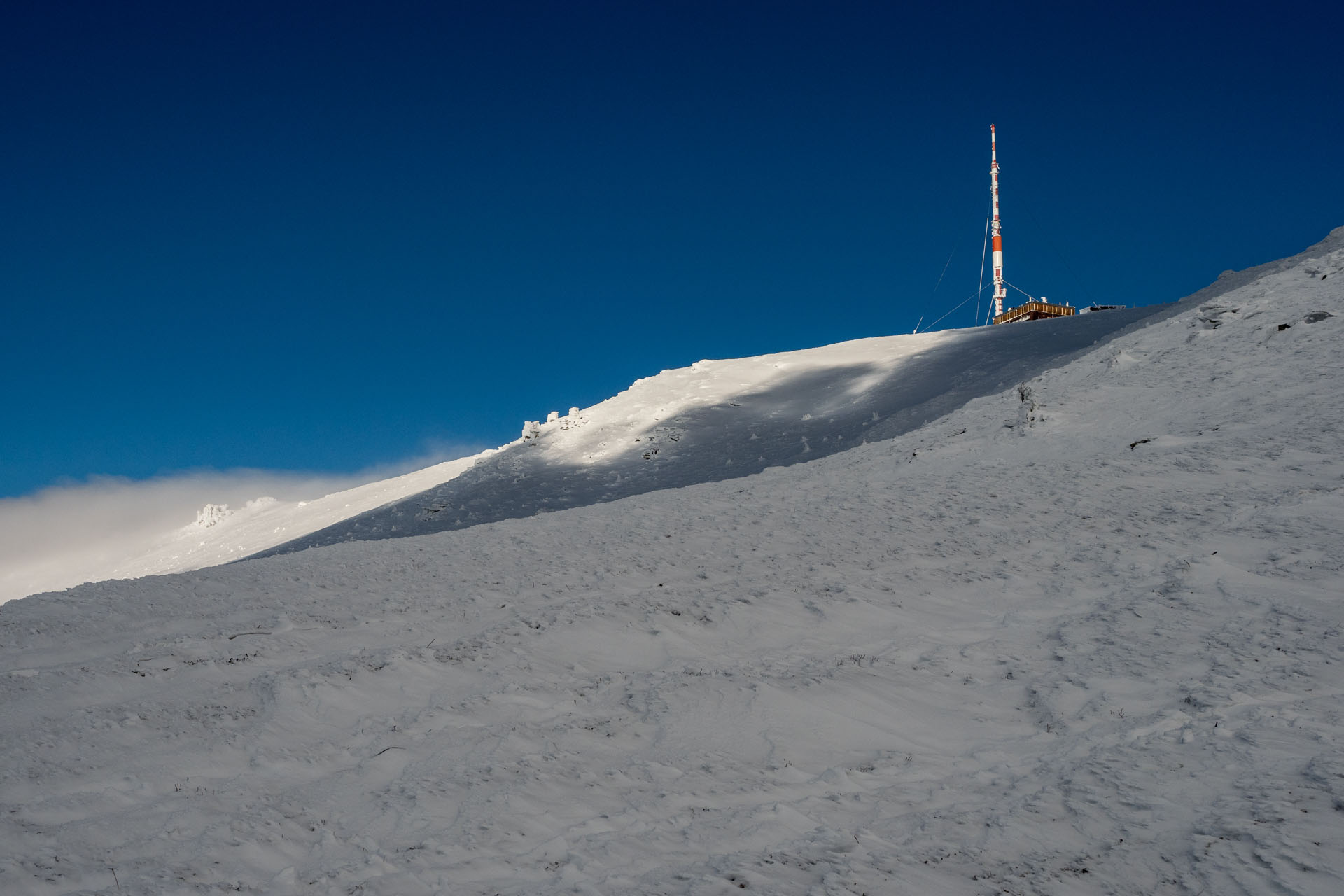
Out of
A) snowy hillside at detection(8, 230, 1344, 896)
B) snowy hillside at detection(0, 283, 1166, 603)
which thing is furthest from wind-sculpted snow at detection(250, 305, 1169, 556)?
snowy hillside at detection(8, 230, 1344, 896)

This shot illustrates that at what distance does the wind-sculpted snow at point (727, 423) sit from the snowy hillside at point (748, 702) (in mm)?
7158

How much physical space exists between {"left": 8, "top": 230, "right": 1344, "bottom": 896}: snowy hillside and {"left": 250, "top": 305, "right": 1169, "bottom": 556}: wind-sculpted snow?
7158mm

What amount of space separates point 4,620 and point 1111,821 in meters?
8.24

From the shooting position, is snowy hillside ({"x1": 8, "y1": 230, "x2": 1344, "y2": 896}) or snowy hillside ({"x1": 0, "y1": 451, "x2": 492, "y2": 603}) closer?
snowy hillside ({"x1": 8, "y1": 230, "x2": 1344, "y2": 896})

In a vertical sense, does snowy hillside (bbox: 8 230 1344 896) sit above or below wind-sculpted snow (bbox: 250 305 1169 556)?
below

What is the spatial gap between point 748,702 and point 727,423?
49.4ft

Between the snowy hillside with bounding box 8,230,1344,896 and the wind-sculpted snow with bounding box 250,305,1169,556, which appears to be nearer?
the snowy hillside with bounding box 8,230,1344,896

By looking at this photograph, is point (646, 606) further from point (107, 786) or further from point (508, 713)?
point (107, 786)

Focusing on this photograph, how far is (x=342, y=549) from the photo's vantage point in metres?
10.3

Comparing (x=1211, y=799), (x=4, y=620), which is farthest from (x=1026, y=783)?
(x=4, y=620)

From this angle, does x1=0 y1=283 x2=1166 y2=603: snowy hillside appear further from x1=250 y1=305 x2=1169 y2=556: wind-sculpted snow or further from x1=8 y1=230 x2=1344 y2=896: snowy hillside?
x1=8 y1=230 x2=1344 y2=896: snowy hillside

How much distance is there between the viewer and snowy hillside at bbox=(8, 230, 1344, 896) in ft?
11.4

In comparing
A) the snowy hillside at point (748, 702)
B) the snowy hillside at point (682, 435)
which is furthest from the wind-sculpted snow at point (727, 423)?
the snowy hillside at point (748, 702)

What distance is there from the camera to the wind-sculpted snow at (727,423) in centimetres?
1700
